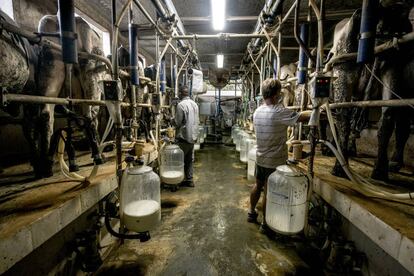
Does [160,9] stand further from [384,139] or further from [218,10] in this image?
[384,139]

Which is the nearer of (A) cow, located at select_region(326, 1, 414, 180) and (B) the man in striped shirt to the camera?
(A) cow, located at select_region(326, 1, 414, 180)

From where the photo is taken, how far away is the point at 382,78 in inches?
80.3

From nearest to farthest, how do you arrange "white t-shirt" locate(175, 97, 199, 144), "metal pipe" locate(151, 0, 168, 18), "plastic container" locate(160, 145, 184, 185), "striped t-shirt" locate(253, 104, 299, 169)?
"striped t-shirt" locate(253, 104, 299, 169) → "metal pipe" locate(151, 0, 168, 18) → "plastic container" locate(160, 145, 184, 185) → "white t-shirt" locate(175, 97, 199, 144)

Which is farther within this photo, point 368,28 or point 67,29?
point 67,29

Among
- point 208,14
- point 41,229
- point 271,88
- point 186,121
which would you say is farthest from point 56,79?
point 208,14

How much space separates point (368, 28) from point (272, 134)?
4.09 feet

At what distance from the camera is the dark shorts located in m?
2.49

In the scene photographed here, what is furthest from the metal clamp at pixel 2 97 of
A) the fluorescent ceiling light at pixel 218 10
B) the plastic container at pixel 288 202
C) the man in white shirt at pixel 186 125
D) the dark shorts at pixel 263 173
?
the fluorescent ceiling light at pixel 218 10

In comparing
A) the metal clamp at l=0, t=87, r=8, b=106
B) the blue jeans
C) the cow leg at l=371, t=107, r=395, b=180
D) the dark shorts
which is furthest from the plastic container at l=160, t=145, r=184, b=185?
the cow leg at l=371, t=107, r=395, b=180

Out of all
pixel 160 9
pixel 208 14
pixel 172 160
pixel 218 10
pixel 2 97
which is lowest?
pixel 172 160

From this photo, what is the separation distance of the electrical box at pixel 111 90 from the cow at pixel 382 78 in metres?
2.21

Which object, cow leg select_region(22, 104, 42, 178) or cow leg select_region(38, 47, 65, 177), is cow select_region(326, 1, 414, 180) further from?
cow leg select_region(22, 104, 42, 178)

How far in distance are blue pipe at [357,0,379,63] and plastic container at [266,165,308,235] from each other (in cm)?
110

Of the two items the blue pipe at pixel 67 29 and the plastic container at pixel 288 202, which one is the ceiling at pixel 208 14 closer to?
the blue pipe at pixel 67 29
